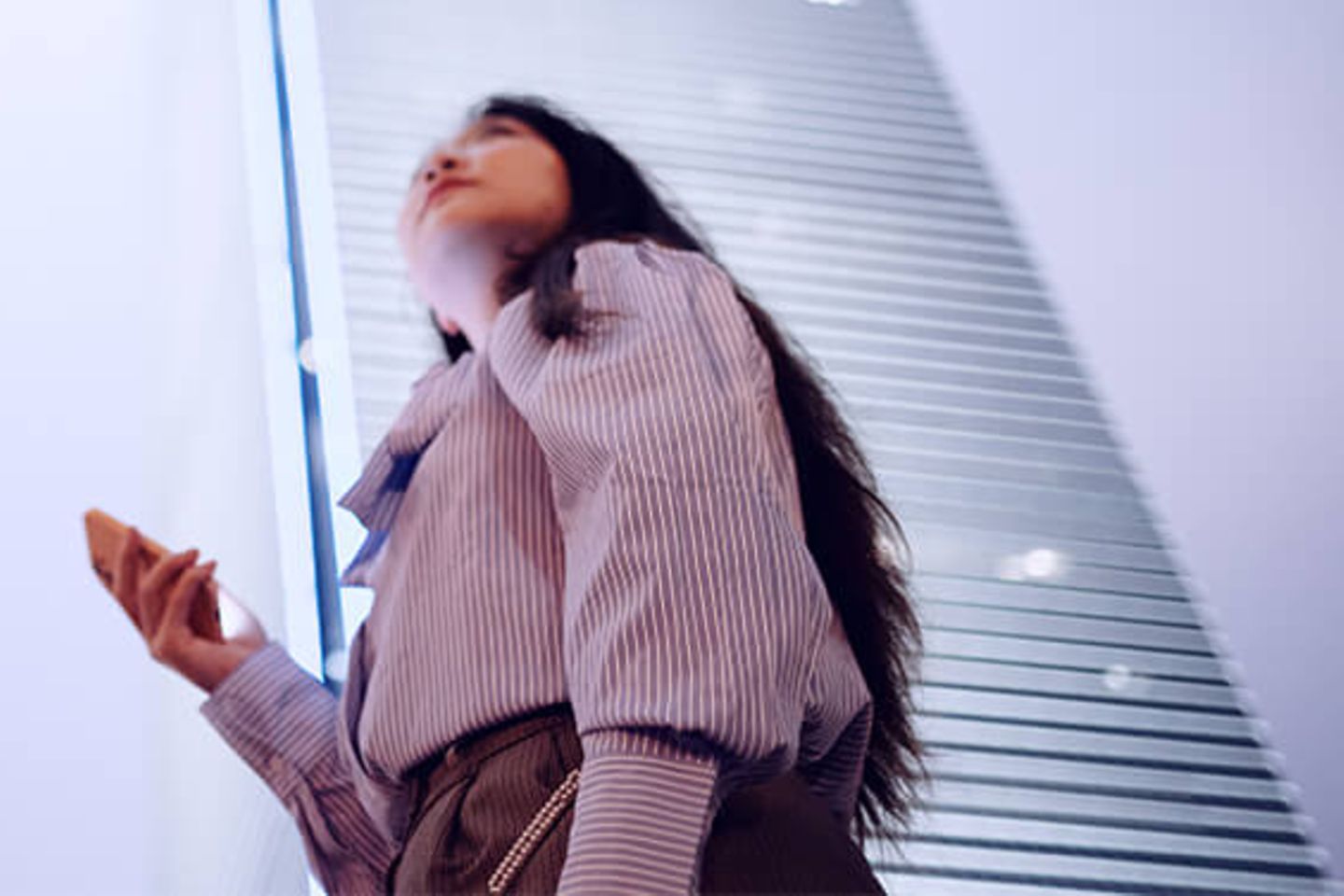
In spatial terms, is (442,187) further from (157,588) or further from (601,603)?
(601,603)

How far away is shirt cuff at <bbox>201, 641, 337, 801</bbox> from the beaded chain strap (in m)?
0.30

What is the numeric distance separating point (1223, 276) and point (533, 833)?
4.55ft

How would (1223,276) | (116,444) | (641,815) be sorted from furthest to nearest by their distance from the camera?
(1223,276) → (116,444) → (641,815)

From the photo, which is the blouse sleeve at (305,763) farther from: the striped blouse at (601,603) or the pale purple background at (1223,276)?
the pale purple background at (1223,276)

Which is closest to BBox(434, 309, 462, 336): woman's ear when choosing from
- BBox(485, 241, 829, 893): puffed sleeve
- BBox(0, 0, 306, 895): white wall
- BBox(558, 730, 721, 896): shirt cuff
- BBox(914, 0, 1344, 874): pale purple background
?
BBox(0, 0, 306, 895): white wall

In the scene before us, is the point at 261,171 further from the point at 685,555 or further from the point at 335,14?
the point at 685,555

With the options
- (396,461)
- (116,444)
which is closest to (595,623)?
(396,461)

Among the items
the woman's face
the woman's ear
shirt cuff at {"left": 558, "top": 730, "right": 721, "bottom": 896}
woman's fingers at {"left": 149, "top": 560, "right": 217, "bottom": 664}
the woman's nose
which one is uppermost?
the woman's nose

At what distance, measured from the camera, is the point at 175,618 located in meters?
0.89

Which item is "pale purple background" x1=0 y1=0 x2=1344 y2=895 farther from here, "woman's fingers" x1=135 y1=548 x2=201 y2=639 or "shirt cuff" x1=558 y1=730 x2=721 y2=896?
"shirt cuff" x1=558 y1=730 x2=721 y2=896

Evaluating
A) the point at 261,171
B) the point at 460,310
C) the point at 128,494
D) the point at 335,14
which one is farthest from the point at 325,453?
the point at 335,14

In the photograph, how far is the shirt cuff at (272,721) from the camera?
2.75ft

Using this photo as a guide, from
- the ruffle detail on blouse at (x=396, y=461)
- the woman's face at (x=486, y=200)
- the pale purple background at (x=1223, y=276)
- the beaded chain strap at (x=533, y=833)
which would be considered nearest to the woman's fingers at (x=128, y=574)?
the ruffle detail on blouse at (x=396, y=461)

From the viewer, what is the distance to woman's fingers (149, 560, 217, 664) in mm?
885
